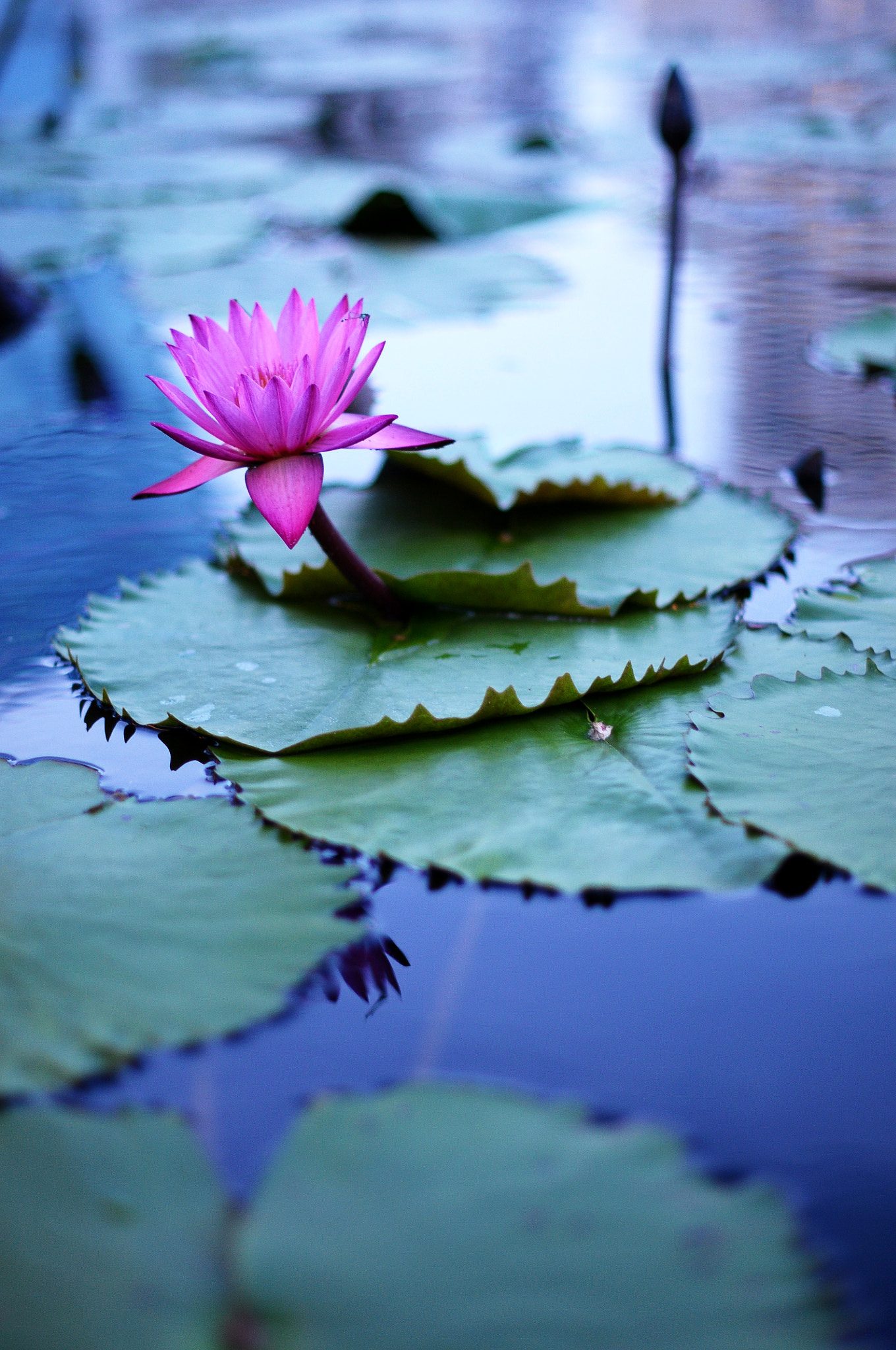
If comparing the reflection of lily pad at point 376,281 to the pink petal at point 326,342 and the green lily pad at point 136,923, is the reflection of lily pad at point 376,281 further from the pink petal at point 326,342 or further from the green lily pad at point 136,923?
the green lily pad at point 136,923

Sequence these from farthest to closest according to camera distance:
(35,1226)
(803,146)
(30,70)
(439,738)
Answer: (30,70)
(803,146)
(439,738)
(35,1226)

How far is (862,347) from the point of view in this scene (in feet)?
5.33

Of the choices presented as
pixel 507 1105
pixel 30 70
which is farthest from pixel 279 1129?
pixel 30 70

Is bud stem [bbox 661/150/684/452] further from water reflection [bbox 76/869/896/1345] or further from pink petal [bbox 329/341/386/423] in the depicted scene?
water reflection [bbox 76/869/896/1345]

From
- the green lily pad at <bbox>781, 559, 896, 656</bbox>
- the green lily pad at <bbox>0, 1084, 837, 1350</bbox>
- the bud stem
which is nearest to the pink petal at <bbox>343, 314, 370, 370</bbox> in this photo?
the green lily pad at <bbox>781, 559, 896, 656</bbox>

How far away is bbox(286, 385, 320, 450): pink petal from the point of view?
0.79 m

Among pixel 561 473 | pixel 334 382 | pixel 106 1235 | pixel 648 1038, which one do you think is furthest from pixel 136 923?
pixel 561 473

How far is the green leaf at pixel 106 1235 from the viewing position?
445 millimetres

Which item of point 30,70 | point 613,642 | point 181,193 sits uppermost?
point 30,70

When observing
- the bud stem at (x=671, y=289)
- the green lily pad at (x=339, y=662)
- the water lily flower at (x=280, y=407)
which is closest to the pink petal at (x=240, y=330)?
the water lily flower at (x=280, y=407)

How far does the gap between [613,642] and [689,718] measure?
0.12 metres

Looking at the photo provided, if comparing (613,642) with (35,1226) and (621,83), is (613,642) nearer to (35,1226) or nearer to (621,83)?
(35,1226)

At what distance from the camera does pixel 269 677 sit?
89cm

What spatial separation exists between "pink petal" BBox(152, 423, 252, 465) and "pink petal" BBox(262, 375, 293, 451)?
0.11ft
